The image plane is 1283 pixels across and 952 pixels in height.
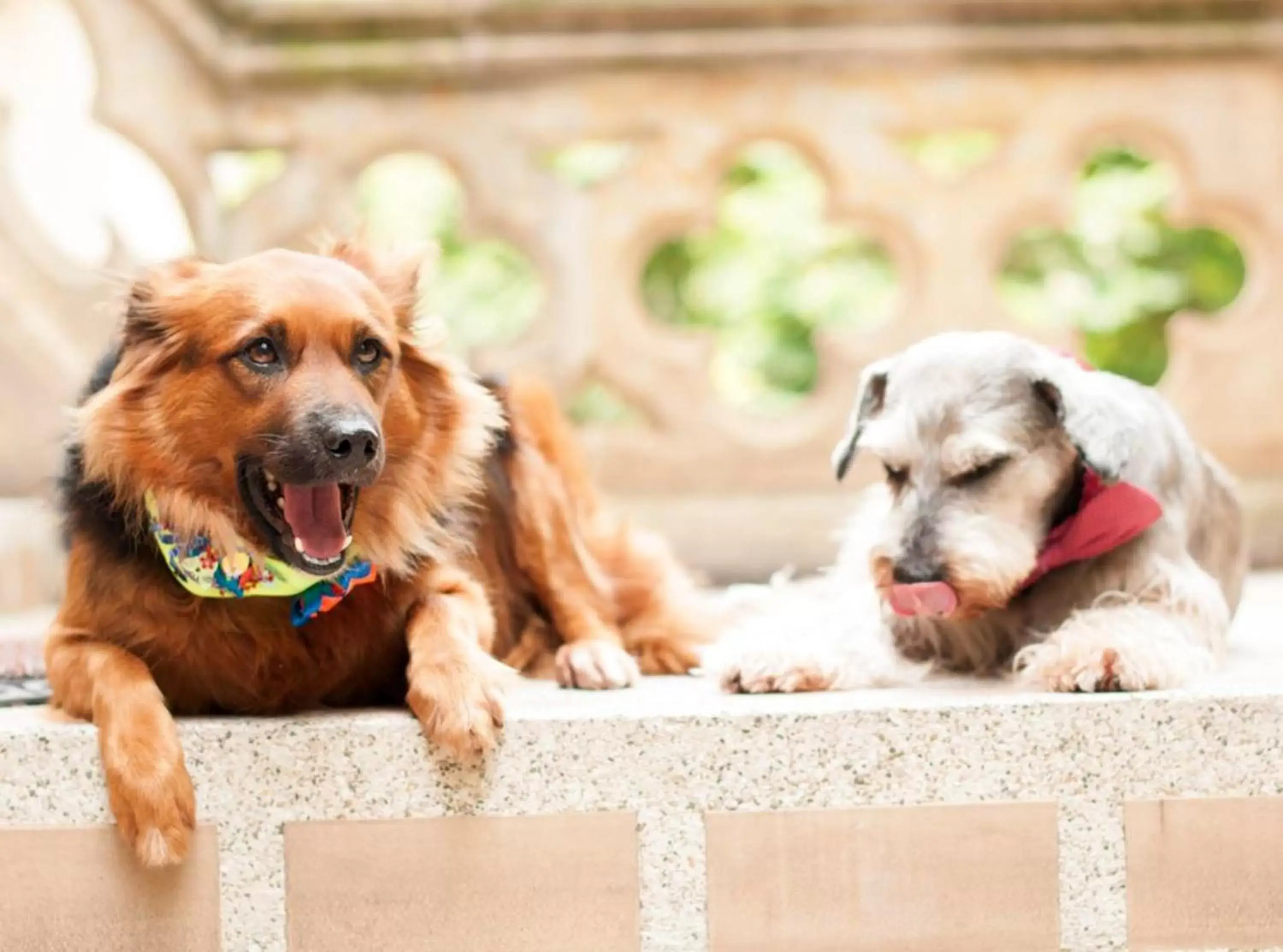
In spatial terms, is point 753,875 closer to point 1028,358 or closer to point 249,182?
point 1028,358

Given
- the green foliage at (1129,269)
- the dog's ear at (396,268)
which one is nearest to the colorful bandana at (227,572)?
the dog's ear at (396,268)

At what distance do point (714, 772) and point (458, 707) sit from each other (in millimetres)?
442

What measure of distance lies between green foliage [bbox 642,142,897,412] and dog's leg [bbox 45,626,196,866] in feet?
21.5

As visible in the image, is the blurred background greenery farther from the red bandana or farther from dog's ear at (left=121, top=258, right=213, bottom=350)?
dog's ear at (left=121, top=258, right=213, bottom=350)

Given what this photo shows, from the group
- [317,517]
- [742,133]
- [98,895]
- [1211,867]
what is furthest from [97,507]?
[742,133]

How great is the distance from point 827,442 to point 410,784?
8.57 feet

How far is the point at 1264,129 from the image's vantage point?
16.1ft

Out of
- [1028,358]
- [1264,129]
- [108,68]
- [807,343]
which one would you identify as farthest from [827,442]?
[807,343]

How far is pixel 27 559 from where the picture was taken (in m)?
4.43

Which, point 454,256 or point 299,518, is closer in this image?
point 299,518

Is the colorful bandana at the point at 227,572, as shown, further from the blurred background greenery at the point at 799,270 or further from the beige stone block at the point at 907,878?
the blurred background greenery at the point at 799,270

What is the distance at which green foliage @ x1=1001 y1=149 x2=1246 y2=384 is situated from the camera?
8.77 m

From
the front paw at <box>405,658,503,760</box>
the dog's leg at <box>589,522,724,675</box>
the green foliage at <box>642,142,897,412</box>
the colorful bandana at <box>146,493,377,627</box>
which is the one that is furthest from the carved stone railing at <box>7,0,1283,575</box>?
the green foliage at <box>642,142,897,412</box>

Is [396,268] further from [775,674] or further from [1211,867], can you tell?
[1211,867]
